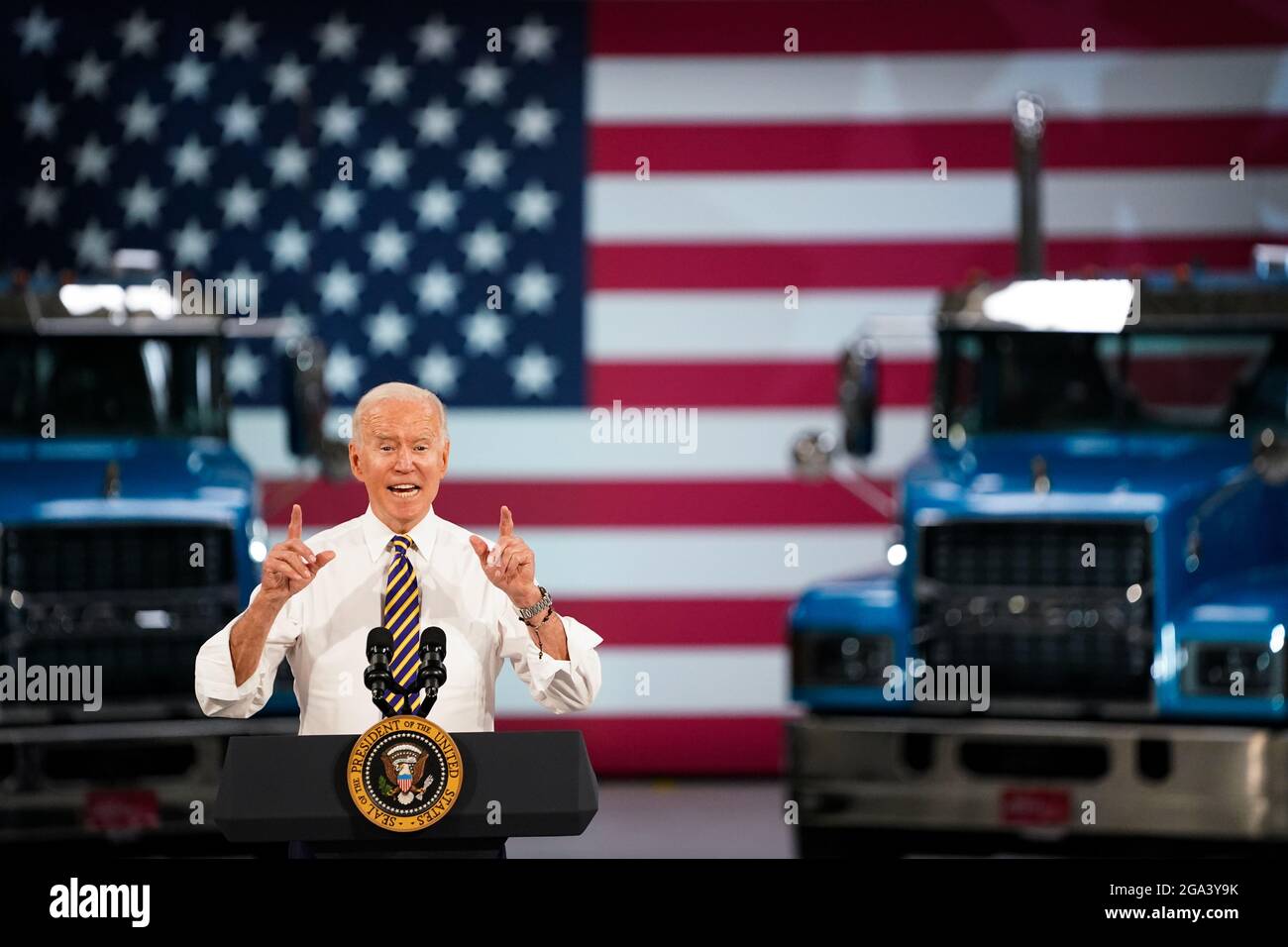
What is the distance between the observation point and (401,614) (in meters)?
2.85

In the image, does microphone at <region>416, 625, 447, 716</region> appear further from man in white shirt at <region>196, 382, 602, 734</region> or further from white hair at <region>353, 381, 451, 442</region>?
white hair at <region>353, 381, 451, 442</region>

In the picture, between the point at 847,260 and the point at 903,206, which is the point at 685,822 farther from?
the point at 903,206

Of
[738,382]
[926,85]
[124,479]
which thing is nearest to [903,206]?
[926,85]

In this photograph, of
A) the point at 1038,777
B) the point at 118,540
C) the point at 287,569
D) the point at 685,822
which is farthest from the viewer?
the point at 685,822

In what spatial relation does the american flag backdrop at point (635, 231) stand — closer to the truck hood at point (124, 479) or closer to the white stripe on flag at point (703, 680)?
the white stripe on flag at point (703, 680)

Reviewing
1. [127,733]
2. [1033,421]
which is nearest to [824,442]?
[1033,421]

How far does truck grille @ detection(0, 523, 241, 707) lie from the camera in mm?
5938

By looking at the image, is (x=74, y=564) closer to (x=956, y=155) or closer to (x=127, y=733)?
(x=127, y=733)

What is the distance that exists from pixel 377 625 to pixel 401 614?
61 mm

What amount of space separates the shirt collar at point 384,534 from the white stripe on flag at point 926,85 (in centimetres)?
567

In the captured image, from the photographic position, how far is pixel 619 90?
8414 millimetres

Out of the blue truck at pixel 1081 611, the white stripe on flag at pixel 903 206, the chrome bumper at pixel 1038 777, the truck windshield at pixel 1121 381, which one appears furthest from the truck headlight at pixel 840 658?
the white stripe on flag at pixel 903 206

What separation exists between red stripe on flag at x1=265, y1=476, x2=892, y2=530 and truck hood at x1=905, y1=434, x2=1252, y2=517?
1950 mm
